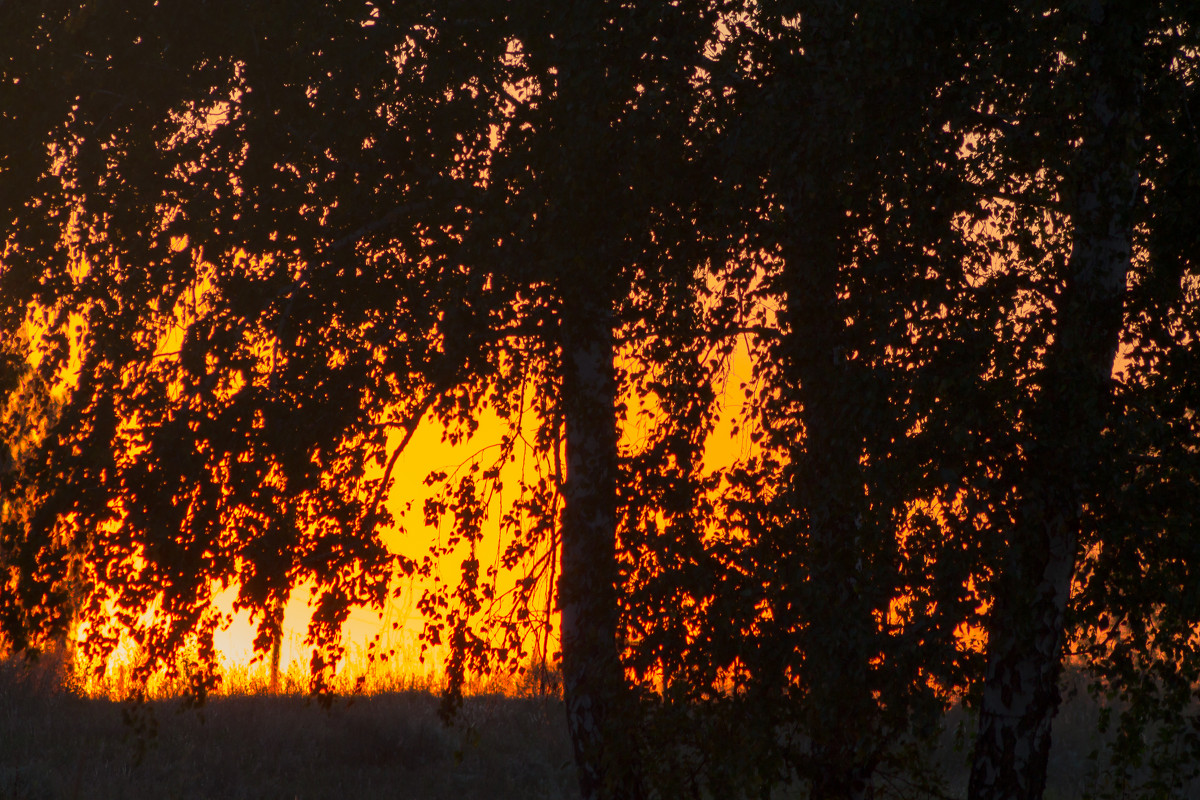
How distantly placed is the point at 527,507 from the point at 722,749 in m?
2.92

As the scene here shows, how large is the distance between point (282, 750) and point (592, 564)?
14592 mm

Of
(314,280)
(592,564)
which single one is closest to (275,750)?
(314,280)

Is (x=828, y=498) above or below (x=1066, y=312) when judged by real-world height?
below

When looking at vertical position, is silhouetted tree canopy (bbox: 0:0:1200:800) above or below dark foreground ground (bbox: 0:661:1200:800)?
above

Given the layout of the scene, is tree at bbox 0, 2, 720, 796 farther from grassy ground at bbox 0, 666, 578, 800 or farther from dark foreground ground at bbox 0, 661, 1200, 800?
dark foreground ground at bbox 0, 661, 1200, 800

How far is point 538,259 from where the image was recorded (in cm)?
776

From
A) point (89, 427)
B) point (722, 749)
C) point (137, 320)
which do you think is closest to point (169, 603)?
point (89, 427)

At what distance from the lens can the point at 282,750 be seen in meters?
20.3

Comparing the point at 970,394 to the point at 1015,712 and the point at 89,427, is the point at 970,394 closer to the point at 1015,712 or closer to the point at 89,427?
the point at 1015,712

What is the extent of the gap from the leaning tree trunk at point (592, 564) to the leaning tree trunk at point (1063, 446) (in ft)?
8.53

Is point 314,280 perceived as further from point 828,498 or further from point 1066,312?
point 1066,312

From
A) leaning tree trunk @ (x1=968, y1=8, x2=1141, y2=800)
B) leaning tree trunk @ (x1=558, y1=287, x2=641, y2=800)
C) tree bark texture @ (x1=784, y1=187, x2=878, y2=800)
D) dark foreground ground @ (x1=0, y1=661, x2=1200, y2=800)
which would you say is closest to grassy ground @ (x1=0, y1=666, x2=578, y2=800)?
dark foreground ground @ (x1=0, y1=661, x2=1200, y2=800)

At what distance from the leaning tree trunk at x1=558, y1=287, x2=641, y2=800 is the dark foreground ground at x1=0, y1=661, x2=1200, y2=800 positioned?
929 centimetres

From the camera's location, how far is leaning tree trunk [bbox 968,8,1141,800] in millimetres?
6148
